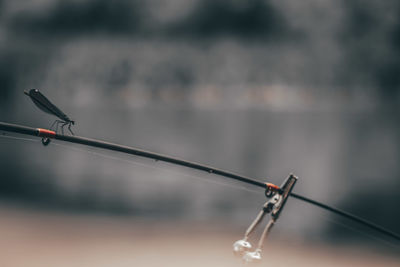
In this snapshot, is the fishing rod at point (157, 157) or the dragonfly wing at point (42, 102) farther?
the dragonfly wing at point (42, 102)

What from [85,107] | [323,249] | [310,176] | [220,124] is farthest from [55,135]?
[220,124]

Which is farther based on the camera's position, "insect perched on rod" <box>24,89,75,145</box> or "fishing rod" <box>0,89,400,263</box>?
"insect perched on rod" <box>24,89,75,145</box>

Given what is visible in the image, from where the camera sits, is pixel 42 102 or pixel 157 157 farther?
pixel 42 102

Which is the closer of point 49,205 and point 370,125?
point 49,205

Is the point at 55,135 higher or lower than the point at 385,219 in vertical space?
lower

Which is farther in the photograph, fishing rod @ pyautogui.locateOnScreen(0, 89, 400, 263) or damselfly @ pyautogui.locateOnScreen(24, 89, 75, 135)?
damselfly @ pyautogui.locateOnScreen(24, 89, 75, 135)

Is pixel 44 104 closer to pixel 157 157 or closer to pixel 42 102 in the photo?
pixel 42 102

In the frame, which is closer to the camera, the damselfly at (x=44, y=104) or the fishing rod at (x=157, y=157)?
the fishing rod at (x=157, y=157)

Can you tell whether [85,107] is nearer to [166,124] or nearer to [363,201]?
[166,124]

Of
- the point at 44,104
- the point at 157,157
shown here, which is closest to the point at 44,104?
the point at 44,104

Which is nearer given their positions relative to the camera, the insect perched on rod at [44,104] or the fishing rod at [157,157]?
the fishing rod at [157,157]

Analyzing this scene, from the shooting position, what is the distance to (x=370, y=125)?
20312mm

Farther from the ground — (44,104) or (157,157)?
(44,104)

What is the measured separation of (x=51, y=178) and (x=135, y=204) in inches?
187
